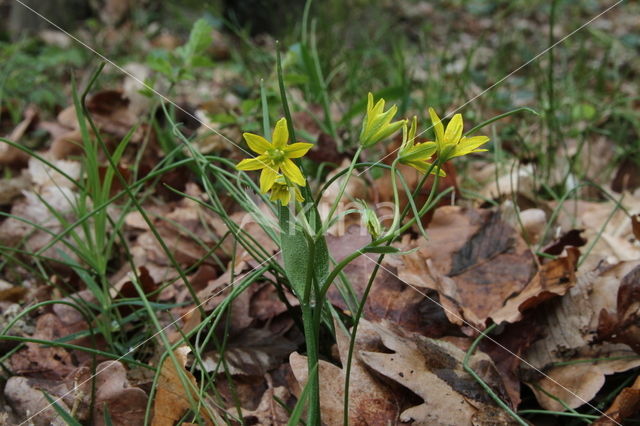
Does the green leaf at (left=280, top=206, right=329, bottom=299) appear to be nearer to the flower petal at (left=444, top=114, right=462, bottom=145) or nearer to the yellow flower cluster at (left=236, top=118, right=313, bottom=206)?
the yellow flower cluster at (left=236, top=118, right=313, bottom=206)

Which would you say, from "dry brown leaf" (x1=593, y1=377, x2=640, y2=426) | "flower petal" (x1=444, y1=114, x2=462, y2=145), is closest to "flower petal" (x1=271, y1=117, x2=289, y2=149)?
"flower petal" (x1=444, y1=114, x2=462, y2=145)

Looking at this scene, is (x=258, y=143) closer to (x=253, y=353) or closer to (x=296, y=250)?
(x=296, y=250)

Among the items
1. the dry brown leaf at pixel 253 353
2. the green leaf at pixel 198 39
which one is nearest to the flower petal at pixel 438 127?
the dry brown leaf at pixel 253 353

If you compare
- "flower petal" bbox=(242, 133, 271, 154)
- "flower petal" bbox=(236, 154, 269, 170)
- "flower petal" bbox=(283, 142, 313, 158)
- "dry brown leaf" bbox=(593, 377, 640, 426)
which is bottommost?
"dry brown leaf" bbox=(593, 377, 640, 426)

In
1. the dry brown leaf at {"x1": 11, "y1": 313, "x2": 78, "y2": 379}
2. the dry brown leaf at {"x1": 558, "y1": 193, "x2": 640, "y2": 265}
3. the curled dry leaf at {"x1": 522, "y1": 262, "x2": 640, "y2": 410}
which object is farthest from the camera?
the dry brown leaf at {"x1": 558, "y1": 193, "x2": 640, "y2": 265}

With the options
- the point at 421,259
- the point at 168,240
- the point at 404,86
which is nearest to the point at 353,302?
the point at 421,259

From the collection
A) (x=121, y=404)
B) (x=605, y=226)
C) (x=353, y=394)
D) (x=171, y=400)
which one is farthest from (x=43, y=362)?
(x=605, y=226)
